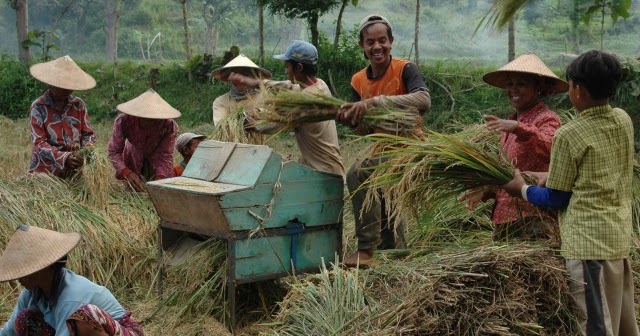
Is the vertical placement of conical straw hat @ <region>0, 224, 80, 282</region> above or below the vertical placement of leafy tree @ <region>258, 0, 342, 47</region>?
below

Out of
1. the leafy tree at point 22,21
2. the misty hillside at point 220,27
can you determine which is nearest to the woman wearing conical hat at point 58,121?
the leafy tree at point 22,21

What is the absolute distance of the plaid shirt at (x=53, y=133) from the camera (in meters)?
7.24

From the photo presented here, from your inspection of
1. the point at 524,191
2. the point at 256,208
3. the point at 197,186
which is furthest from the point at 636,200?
the point at 197,186

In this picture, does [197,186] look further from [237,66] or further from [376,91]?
[237,66]

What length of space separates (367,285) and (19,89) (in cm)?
1419

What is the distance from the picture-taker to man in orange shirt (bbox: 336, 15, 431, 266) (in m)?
5.27

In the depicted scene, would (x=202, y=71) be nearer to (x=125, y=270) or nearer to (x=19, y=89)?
(x=19, y=89)

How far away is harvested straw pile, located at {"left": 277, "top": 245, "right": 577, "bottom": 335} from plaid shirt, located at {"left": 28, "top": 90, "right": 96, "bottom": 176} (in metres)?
3.41

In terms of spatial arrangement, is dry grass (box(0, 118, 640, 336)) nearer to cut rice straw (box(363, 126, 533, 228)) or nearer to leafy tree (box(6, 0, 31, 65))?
cut rice straw (box(363, 126, 533, 228))

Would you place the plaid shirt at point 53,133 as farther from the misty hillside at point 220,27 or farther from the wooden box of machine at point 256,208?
the misty hillside at point 220,27

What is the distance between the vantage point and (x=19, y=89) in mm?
17297

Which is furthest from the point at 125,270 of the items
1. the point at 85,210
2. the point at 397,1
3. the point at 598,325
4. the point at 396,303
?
the point at 397,1

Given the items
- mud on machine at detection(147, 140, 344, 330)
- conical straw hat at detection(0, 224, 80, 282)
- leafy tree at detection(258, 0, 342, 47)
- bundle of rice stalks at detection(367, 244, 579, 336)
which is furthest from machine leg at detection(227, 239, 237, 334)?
leafy tree at detection(258, 0, 342, 47)

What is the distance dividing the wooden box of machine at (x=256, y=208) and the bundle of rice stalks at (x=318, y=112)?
8.9 inches
